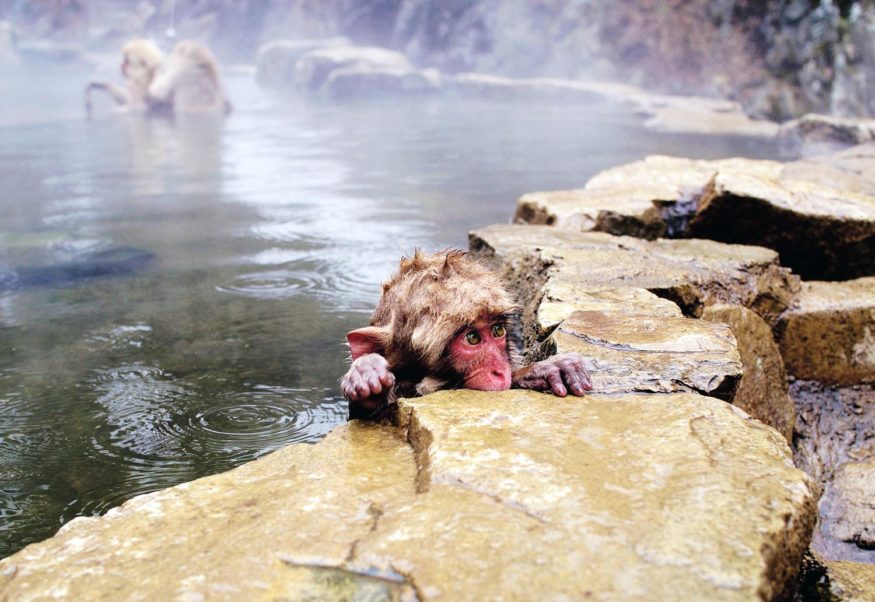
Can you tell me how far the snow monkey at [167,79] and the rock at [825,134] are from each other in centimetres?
1153

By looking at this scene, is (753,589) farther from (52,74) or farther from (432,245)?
(52,74)

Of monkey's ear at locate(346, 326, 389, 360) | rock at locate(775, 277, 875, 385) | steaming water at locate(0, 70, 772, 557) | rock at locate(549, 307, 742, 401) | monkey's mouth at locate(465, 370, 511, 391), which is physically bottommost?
steaming water at locate(0, 70, 772, 557)

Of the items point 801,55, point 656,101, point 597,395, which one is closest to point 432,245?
point 597,395

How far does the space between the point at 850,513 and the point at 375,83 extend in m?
25.7

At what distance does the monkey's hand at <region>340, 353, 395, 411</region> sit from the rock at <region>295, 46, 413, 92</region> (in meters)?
26.0

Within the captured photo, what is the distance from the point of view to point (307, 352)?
3953 mm

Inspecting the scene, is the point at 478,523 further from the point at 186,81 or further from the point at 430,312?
the point at 186,81

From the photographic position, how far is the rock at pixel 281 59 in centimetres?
3238

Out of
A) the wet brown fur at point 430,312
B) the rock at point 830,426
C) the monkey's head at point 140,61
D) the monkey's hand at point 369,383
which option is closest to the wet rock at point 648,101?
the monkey's head at point 140,61

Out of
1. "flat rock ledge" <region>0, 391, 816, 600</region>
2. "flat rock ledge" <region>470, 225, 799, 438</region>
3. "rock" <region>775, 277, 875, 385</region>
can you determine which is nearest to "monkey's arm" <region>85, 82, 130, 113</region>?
"flat rock ledge" <region>470, 225, 799, 438</region>

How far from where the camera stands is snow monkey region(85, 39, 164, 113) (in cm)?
1709

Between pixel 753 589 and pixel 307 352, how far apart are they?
2.91 meters

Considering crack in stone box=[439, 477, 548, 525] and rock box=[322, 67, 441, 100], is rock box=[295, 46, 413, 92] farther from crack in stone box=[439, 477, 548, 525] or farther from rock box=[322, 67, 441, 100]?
crack in stone box=[439, 477, 548, 525]

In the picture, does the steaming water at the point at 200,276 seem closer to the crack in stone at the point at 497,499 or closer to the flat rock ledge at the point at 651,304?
the flat rock ledge at the point at 651,304
